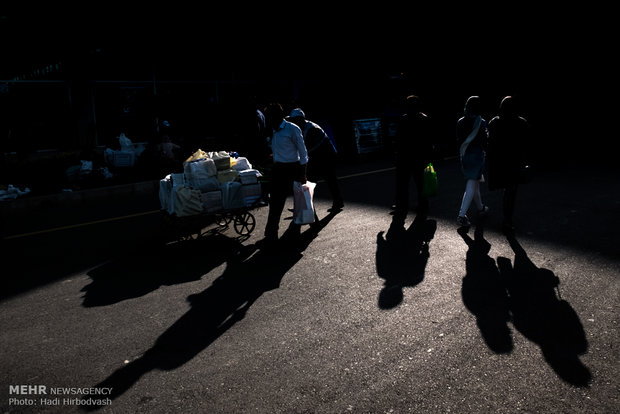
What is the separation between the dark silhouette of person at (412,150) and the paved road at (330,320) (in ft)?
2.03

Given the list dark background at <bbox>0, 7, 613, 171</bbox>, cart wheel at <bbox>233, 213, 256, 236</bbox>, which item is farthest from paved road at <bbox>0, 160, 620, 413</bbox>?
dark background at <bbox>0, 7, 613, 171</bbox>

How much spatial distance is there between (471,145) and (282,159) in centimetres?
261

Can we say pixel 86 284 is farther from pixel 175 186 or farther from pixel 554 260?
pixel 554 260

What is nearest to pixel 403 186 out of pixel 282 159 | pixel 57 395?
pixel 282 159

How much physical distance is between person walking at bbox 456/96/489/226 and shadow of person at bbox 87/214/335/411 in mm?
2262

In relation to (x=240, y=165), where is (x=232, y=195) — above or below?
below

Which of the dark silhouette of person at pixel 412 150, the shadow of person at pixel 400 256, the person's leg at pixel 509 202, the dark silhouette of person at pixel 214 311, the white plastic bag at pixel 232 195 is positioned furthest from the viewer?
the dark silhouette of person at pixel 412 150

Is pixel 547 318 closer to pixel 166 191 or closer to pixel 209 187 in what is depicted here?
pixel 209 187

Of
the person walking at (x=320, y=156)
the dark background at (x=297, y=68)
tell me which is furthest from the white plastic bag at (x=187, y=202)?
the dark background at (x=297, y=68)

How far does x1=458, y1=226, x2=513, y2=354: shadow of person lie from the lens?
403 centimetres

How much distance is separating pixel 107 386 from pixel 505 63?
19.4 m

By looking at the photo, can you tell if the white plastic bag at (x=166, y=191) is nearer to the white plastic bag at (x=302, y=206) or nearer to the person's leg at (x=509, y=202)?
the white plastic bag at (x=302, y=206)

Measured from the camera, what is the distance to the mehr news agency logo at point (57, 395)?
3.47 meters

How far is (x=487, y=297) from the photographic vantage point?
15.8ft
